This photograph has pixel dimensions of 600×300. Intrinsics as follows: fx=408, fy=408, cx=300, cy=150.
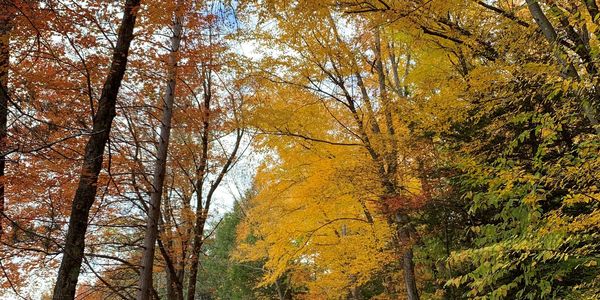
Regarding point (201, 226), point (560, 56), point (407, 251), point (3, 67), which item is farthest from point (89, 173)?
point (407, 251)

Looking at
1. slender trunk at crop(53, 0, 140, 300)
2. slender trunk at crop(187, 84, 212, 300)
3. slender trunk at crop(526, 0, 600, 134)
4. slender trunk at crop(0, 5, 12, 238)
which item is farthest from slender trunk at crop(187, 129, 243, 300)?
slender trunk at crop(526, 0, 600, 134)

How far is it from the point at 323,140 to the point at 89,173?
542cm

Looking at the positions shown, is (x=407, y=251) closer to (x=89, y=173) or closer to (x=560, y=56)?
(x=560, y=56)

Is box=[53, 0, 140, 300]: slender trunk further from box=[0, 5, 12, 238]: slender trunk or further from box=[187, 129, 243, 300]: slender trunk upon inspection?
box=[187, 129, 243, 300]: slender trunk

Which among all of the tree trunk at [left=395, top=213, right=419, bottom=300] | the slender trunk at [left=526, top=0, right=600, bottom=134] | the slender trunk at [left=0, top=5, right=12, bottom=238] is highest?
the slender trunk at [left=0, top=5, right=12, bottom=238]

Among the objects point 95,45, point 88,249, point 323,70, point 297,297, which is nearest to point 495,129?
point 323,70

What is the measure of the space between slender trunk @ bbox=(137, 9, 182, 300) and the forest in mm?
36

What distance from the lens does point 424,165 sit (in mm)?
8250

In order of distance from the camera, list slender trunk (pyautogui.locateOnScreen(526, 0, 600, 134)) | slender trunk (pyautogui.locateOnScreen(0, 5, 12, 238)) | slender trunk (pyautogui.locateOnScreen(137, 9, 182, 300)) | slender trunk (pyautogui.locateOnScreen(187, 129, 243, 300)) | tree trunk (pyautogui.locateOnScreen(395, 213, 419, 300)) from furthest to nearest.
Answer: tree trunk (pyautogui.locateOnScreen(395, 213, 419, 300)), slender trunk (pyautogui.locateOnScreen(187, 129, 243, 300)), slender trunk (pyautogui.locateOnScreen(137, 9, 182, 300)), slender trunk (pyautogui.locateOnScreen(0, 5, 12, 238)), slender trunk (pyautogui.locateOnScreen(526, 0, 600, 134))

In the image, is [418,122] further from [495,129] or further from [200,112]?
[200,112]

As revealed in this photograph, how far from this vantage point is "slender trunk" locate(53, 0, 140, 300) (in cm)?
406

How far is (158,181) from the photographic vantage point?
6457 millimetres

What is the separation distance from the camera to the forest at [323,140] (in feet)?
15.7

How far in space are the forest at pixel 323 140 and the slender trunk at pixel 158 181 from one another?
0.04m
